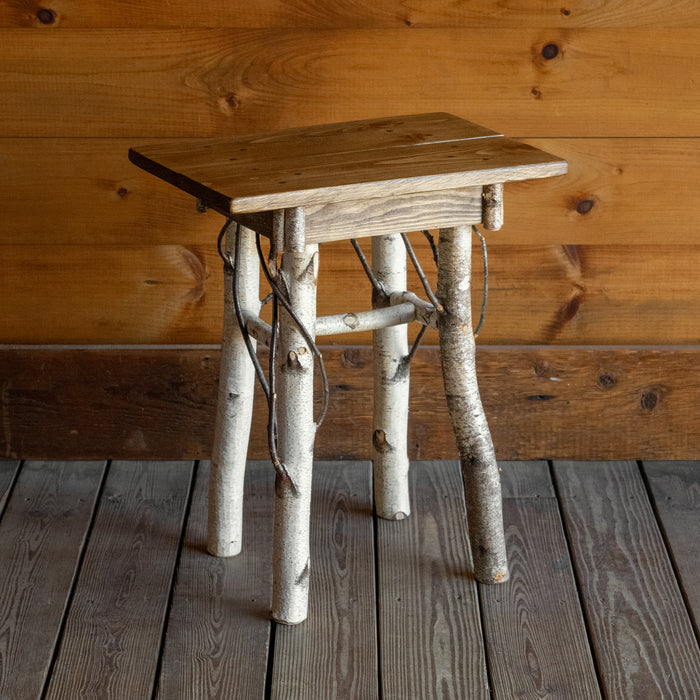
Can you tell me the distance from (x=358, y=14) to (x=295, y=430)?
2.26ft

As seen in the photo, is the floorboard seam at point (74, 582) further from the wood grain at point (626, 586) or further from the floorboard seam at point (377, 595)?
the wood grain at point (626, 586)

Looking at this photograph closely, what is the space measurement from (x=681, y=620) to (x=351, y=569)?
47cm

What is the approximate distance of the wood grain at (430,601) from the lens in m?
1.38

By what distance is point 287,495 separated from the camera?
4.63 feet

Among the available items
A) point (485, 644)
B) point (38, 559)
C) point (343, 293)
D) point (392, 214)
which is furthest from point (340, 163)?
point (38, 559)

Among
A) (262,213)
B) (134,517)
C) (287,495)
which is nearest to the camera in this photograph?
(262,213)

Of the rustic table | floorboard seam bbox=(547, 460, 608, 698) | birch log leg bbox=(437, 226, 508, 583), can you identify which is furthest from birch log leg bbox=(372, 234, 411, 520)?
floorboard seam bbox=(547, 460, 608, 698)

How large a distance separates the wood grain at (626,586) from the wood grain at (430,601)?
0.17m

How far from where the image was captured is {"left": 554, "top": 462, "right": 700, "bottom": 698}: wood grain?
4.56ft

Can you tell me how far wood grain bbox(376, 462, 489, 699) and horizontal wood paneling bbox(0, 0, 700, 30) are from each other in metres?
0.76

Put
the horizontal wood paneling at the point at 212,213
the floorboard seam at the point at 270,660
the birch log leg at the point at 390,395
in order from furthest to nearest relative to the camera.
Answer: the horizontal wood paneling at the point at 212,213 → the birch log leg at the point at 390,395 → the floorboard seam at the point at 270,660

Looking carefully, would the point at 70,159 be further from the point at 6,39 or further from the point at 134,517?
the point at 134,517

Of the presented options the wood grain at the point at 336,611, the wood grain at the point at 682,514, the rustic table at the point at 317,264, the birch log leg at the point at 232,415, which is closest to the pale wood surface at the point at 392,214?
the rustic table at the point at 317,264

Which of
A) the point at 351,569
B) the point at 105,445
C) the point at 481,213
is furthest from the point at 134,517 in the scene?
the point at 481,213
